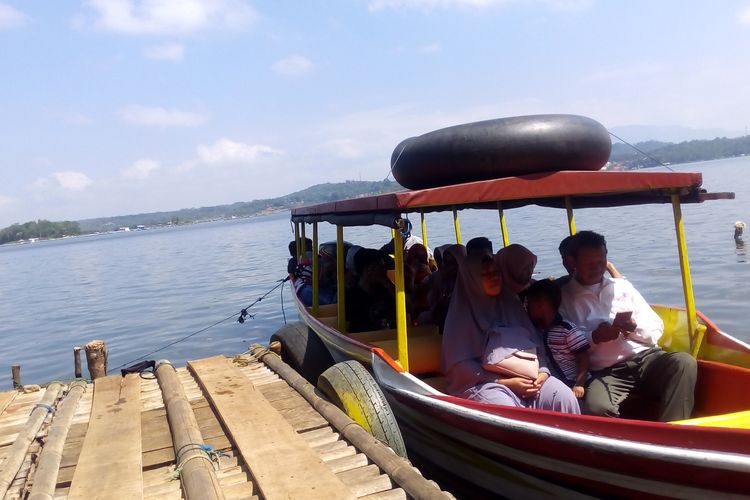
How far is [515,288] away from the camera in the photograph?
14.7 ft

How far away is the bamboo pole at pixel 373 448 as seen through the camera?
329 centimetres

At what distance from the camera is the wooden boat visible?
2818 millimetres

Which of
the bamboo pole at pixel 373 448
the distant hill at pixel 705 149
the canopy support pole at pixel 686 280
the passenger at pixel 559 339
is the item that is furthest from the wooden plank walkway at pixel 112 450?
the distant hill at pixel 705 149

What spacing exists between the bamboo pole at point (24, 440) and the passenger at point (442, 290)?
3.33 m

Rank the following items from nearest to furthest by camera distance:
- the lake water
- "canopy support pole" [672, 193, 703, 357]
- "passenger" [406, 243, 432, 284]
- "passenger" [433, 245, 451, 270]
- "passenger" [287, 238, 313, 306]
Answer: "canopy support pole" [672, 193, 703, 357] < "passenger" [433, 245, 451, 270] < "passenger" [406, 243, 432, 284] < "passenger" [287, 238, 313, 306] < the lake water

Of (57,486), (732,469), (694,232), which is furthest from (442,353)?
(694,232)

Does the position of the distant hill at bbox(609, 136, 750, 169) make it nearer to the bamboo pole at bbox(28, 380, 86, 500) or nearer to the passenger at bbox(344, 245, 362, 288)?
the passenger at bbox(344, 245, 362, 288)

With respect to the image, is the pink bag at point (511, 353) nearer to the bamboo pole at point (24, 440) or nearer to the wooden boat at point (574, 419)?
the wooden boat at point (574, 419)

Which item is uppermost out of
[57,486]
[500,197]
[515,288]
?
[500,197]

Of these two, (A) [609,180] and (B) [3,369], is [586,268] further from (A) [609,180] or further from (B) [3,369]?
(B) [3,369]

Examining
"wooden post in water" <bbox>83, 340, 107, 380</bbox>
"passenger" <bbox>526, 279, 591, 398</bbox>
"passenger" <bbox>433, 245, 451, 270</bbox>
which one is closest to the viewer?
"passenger" <bbox>526, 279, 591, 398</bbox>

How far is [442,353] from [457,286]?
509mm

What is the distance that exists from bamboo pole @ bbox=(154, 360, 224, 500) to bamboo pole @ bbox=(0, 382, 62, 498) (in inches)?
38.8

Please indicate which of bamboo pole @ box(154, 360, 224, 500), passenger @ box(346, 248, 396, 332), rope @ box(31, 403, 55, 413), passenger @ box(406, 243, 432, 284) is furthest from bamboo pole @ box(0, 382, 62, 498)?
passenger @ box(406, 243, 432, 284)
